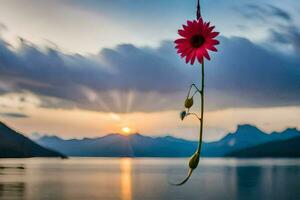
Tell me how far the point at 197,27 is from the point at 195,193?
143049 millimetres

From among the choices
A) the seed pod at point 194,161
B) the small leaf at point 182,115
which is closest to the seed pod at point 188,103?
the small leaf at point 182,115

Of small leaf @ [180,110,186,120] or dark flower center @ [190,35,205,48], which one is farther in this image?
small leaf @ [180,110,186,120]

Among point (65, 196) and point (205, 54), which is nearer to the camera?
point (205, 54)

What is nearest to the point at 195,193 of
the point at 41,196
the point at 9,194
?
the point at 41,196

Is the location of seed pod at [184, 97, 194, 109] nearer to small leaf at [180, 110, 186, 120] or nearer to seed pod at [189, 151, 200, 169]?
small leaf at [180, 110, 186, 120]

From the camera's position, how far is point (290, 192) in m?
153

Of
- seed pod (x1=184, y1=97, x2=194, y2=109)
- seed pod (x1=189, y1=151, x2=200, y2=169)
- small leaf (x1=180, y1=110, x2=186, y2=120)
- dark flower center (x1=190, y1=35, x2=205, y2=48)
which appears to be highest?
dark flower center (x1=190, y1=35, x2=205, y2=48)

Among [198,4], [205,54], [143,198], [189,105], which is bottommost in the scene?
[143,198]

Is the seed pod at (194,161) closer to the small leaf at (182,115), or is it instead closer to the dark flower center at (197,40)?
the small leaf at (182,115)

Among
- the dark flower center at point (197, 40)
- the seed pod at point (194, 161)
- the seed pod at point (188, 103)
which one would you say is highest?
the dark flower center at point (197, 40)

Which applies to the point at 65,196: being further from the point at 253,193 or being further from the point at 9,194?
the point at 253,193

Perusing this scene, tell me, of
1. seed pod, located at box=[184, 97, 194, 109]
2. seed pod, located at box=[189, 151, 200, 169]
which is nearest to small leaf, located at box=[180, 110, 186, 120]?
seed pod, located at box=[184, 97, 194, 109]

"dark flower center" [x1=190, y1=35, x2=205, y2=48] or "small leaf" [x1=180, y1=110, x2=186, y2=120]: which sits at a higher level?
"dark flower center" [x1=190, y1=35, x2=205, y2=48]

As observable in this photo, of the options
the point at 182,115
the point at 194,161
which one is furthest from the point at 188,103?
the point at 194,161
